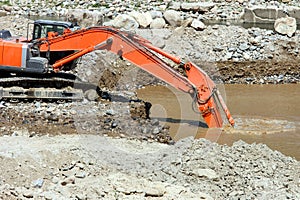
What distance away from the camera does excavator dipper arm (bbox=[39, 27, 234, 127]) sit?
454 inches

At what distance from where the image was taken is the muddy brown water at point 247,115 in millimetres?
12125

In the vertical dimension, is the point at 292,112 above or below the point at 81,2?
above

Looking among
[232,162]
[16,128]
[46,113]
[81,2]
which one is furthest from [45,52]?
[81,2]

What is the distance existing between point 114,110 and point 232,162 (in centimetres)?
358

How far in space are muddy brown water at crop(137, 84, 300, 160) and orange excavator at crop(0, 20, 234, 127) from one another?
0.67 meters

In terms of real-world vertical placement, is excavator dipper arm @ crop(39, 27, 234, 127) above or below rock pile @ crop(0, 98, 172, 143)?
above

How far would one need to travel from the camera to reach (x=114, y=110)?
1189cm

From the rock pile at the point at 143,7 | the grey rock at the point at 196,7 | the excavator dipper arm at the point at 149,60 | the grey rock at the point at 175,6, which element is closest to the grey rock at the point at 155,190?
the excavator dipper arm at the point at 149,60

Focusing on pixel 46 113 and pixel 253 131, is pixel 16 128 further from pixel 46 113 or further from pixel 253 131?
pixel 253 131

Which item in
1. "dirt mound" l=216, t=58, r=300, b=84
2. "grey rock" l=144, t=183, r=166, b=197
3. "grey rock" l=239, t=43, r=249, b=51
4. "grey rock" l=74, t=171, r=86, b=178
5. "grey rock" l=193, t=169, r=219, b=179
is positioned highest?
"grey rock" l=144, t=183, r=166, b=197

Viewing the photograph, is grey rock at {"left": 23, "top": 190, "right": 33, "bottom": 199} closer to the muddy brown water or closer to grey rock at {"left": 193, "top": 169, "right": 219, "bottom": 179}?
grey rock at {"left": 193, "top": 169, "right": 219, "bottom": 179}

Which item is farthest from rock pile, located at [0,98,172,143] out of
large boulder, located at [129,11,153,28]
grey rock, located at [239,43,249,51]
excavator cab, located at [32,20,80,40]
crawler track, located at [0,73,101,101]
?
large boulder, located at [129,11,153,28]

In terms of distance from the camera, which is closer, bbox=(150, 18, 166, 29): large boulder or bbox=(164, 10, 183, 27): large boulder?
bbox=(150, 18, 166, 29): large boulder

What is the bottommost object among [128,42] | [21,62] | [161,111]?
[161,111]
